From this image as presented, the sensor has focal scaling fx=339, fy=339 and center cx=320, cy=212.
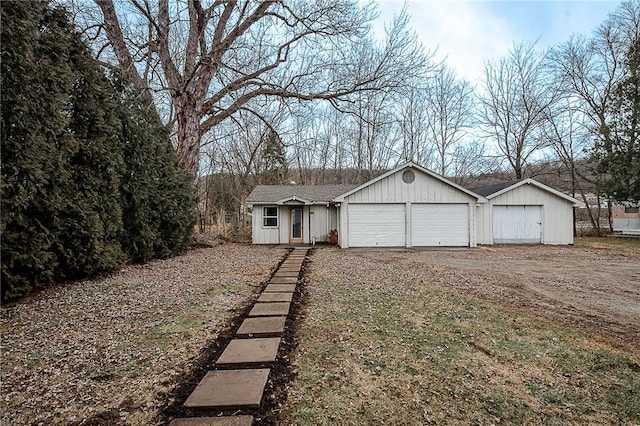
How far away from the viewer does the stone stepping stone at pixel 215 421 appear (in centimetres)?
222

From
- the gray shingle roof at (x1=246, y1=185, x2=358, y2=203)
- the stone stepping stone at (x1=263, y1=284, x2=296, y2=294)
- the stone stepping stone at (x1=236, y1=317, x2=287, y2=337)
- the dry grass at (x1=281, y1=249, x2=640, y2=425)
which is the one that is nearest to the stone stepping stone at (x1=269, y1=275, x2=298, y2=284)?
the stone stepping stone at (x1=263, y1=284, x2=296, y2=294)

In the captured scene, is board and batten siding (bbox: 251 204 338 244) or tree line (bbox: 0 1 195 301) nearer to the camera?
tree line (bbox: 0 1 195 301)

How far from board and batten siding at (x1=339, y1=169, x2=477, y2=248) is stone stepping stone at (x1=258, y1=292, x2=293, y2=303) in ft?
27.6

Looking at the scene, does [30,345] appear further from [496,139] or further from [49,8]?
[496,139]

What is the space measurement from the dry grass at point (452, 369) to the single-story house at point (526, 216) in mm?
11687

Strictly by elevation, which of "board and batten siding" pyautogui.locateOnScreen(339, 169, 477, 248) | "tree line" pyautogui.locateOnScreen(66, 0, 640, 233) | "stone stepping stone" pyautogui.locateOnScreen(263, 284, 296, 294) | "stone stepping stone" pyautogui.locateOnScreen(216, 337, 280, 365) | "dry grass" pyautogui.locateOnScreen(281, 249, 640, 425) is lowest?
"dry grass" pyautogui.locateOnScreen(281, 249, 640, 425)

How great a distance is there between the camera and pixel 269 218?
53.2ft

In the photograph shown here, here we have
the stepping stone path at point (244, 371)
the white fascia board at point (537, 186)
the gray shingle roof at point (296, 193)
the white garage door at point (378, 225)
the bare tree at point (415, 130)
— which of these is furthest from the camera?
the bare tree at point (415, 130)

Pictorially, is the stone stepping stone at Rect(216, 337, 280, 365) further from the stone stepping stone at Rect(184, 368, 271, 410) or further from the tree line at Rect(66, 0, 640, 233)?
the tree line at Rect(66, 0, 640, 233)

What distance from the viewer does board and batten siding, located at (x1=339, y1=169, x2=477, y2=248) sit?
13969 millimetres

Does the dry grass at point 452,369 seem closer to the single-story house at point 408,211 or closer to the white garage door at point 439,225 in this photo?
the single-story house at point 408,211

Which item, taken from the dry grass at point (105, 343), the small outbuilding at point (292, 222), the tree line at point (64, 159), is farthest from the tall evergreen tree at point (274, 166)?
the dry grass at point (105, 343)

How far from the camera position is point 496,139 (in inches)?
966

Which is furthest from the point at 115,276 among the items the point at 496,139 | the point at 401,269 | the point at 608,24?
the point at 608,24
